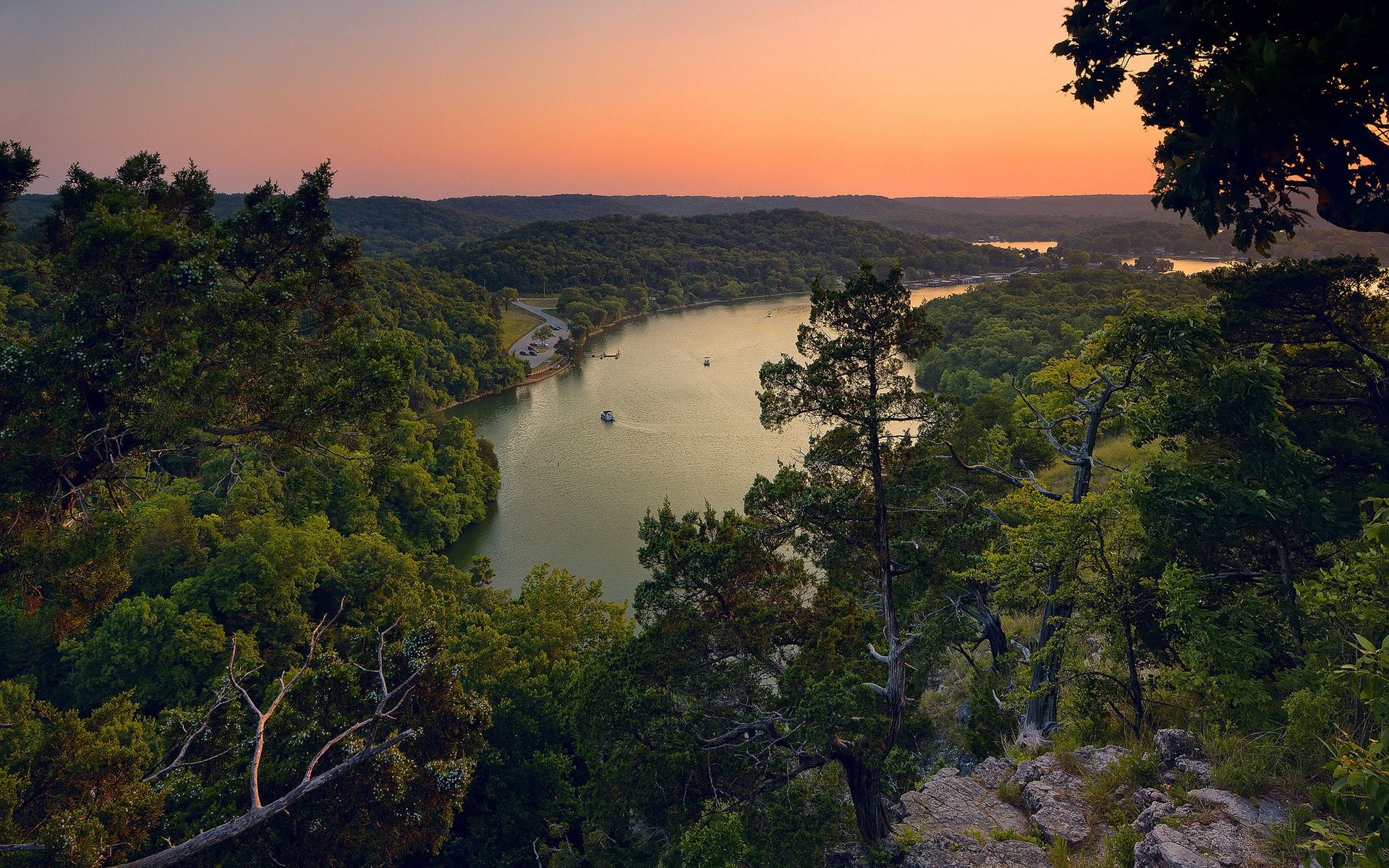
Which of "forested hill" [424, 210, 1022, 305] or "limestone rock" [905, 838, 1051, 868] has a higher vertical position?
"forested hill" [424, 210, 1022, 305]

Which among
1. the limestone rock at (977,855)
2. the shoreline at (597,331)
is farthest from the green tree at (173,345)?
the shoreline at (597,331)

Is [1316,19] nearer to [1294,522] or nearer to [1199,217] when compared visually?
→ [1199,217]

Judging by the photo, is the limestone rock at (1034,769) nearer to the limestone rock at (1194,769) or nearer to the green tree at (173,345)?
A: the limestone rock at (1194,769)

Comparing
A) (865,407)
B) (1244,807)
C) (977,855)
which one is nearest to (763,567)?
(865,407)

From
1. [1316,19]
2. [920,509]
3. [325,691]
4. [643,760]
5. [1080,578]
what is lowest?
[643,760]

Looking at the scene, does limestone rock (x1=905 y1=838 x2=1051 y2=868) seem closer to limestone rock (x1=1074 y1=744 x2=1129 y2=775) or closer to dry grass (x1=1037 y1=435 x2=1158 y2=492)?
limestone rock (x1=1074 y1=744 x2=1129 y2=775)

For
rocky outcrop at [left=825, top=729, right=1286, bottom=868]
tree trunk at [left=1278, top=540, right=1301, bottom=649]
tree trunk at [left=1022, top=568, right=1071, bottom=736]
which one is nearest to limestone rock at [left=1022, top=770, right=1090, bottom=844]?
rocky outcrop at [left=825, top=729, right=1286, bottom=868]

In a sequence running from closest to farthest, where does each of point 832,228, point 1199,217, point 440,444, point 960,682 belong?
point 1199,217 < point 960,682 < point 440,444 < point 832,228

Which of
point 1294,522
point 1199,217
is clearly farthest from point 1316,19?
point 1294,522
